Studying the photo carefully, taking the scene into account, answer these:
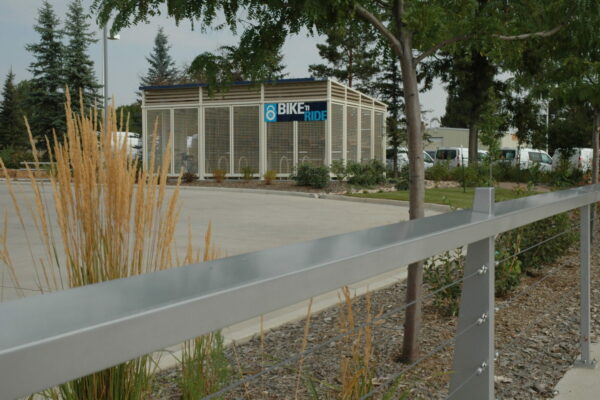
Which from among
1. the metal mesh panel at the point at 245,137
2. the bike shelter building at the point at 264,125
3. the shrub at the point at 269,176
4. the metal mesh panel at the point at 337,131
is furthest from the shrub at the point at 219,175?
the metal mesh panel at the point at 337,131

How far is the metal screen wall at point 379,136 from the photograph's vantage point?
1186 inches

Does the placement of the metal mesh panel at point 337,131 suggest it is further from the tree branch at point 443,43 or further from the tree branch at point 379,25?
the tree branch at point 379,25

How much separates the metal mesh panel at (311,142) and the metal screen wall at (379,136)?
4.94 meters

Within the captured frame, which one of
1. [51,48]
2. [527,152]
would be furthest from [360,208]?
[51,48]

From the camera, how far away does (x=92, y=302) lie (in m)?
0.86

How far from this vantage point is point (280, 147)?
87.2 feet

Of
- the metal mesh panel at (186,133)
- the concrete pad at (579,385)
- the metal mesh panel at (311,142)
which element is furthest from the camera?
the metal mesh panel at (186,133)

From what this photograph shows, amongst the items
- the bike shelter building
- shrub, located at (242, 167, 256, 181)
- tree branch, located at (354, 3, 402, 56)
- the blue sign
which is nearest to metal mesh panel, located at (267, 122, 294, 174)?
the bike shelter building

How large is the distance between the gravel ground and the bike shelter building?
66.7 feet

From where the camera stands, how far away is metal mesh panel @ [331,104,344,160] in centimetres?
2592

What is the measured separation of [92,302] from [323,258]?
46cm

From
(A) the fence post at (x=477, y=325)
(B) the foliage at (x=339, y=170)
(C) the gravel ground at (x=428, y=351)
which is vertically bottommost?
(C) the gravel ground at (x=428, y=351)

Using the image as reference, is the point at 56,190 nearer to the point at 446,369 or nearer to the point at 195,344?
the point at 195,344

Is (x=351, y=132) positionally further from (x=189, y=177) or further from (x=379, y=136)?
(x=189, y=177)
